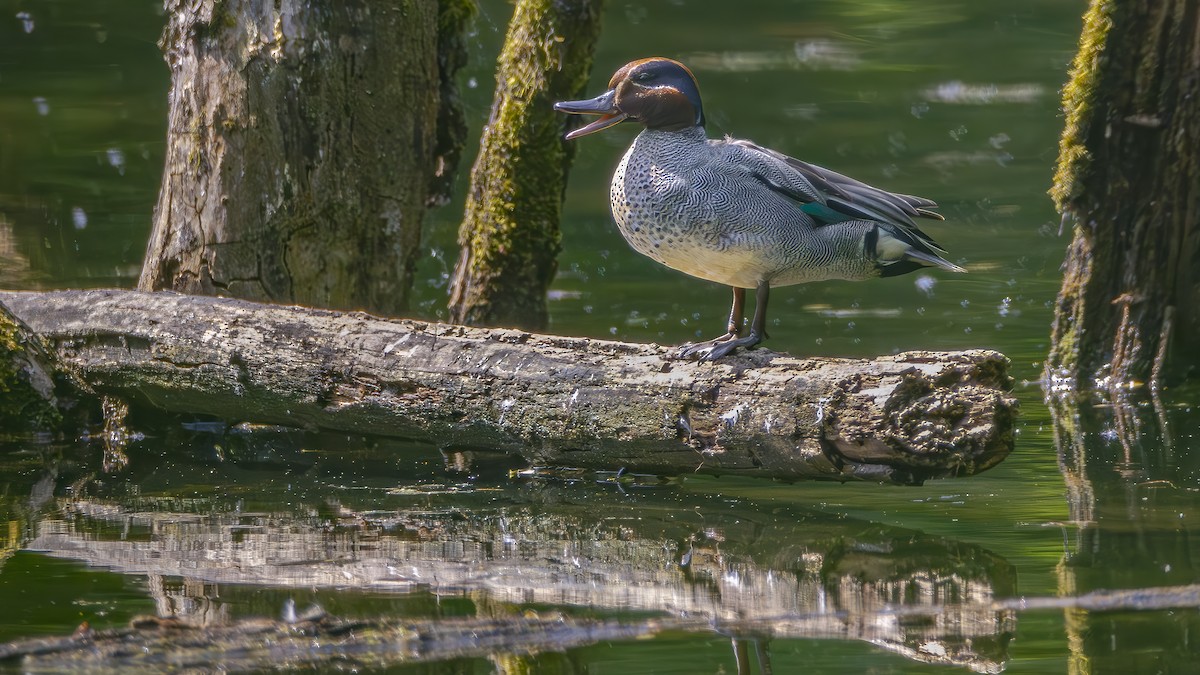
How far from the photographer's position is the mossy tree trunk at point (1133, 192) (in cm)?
649

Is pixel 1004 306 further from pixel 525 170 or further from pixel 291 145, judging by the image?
pixel 291 145

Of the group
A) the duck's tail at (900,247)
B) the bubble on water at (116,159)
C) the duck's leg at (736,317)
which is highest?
the bubble on water at (116,159)

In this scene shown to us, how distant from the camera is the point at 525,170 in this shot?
727 centimetres

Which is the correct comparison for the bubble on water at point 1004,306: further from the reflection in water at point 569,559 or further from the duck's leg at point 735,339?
the reflection in water at point 569,559

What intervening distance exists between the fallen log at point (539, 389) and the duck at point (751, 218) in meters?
0.28

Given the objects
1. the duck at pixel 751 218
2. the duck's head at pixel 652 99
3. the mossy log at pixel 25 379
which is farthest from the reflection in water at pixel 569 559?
the duck's head at pixel 652 99

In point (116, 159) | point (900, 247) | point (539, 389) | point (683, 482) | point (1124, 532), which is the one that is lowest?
point (1124, 532)

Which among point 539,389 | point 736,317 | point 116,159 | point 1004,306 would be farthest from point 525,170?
point 116,159

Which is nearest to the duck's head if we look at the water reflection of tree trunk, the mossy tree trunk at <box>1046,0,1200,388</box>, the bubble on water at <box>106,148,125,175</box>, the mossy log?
the water reflection of tree trunk

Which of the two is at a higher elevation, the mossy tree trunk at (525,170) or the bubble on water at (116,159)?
the bubble on water at (116,159)

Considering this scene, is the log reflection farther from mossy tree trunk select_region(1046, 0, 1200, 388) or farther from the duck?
mossy tree trunk select_region(1046, 0, 1200, 388)

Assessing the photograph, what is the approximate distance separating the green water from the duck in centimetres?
79

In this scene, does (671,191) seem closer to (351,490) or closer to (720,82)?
(351,490)

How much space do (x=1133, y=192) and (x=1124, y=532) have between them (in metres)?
2.71
